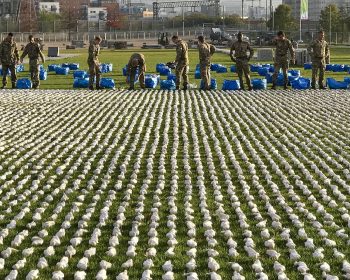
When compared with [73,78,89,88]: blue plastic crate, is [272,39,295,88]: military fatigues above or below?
above

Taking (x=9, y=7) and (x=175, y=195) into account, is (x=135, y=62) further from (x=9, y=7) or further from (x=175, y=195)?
(x=9, y=7)

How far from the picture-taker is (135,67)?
22.5 m

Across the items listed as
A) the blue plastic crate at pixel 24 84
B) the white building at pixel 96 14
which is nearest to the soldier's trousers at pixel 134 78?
the blue plastic crate at pixel 24 84

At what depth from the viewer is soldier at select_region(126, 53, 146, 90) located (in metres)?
22.2

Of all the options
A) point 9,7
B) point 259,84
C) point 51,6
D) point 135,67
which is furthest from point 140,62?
point 51,6

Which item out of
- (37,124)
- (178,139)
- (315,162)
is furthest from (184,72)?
(315,162)

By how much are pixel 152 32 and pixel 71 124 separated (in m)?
84.9

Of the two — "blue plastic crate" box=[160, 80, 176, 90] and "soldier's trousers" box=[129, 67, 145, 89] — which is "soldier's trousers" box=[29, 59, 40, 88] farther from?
"blue plastic crate" box=[160, 80, 176, 90]

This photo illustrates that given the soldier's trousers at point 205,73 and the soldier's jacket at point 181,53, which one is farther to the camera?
the soldier's jacket at point 181,53

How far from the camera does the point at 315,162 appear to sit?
35.1ft

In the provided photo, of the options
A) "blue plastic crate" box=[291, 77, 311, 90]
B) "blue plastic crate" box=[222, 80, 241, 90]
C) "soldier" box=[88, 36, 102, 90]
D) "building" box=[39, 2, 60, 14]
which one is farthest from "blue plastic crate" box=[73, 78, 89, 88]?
Result: "building" box=[39, 2, 60, 14]

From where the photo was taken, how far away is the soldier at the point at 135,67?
2223cm

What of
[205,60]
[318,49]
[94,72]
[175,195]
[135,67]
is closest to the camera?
[175,195]

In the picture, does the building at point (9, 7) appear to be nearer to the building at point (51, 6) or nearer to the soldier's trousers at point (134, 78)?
the building at point (51, 6)
